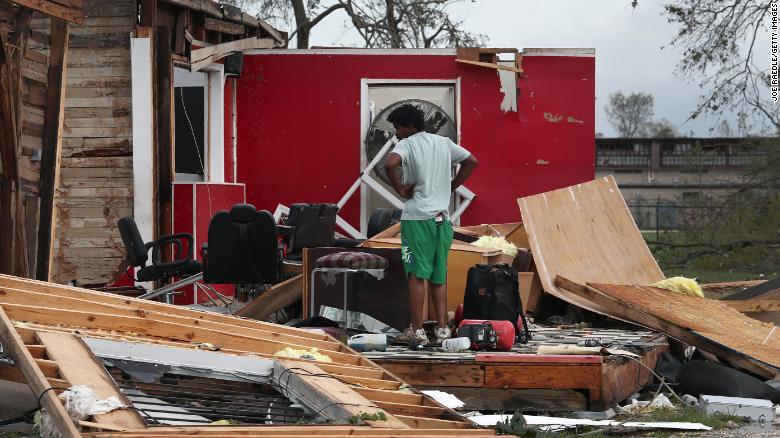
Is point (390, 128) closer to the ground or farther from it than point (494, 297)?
farther from it

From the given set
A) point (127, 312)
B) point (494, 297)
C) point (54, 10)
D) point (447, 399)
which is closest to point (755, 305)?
point (494, 297)

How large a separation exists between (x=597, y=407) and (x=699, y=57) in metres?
12.9

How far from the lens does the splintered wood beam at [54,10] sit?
9242 millimetres

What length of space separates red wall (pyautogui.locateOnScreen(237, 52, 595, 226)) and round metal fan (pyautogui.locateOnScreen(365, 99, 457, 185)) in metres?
0.22

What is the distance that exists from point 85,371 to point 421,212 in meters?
3.75

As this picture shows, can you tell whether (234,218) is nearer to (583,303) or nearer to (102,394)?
(583,303)

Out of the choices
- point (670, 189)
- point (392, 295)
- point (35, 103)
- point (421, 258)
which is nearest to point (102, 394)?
point (421, 258)

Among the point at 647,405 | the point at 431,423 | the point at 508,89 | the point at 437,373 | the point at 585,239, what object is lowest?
the point at 647,405

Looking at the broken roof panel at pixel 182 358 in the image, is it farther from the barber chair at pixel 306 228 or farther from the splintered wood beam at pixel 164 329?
the barber chair at pixel 306 228

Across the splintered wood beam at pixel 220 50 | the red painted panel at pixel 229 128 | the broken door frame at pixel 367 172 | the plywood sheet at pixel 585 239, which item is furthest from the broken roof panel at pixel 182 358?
the red painted panel at pixel 229 128

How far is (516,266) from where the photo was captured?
11312 mm

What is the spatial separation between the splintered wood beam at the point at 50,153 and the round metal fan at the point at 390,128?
18.5 feet

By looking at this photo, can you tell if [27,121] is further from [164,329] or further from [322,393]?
[322,393]

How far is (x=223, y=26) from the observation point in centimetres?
1470
